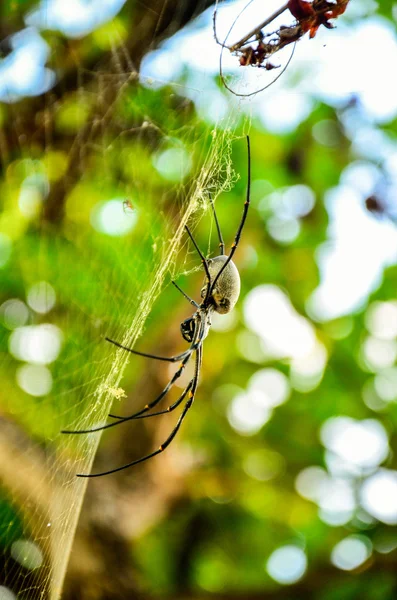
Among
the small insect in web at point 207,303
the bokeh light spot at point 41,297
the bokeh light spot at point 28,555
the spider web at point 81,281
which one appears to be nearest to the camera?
the small insect in web at point 207,303

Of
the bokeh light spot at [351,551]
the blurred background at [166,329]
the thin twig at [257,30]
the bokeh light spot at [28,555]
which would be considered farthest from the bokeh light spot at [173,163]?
the bokeh light spot at [351,551]

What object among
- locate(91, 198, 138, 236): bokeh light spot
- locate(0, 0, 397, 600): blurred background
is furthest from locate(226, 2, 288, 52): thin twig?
locate(91, 198, 138, 236): bokeh light spot

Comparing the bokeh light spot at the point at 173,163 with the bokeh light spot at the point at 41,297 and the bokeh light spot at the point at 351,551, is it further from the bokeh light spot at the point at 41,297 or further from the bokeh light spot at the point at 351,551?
the bokeh light spot at the point at 351,551

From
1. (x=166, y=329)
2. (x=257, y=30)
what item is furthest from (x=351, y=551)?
(x=257, y=30)

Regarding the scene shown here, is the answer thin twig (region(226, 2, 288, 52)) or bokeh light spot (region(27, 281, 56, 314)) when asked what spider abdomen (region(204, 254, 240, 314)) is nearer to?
thin twig (region(226, 2, 288, 52))

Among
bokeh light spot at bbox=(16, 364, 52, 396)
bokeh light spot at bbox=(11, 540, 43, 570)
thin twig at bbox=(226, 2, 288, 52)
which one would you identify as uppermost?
thin twig at bbox=(226, 2, 288, 52)

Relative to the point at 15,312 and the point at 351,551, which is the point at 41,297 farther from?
the point at 351,551
